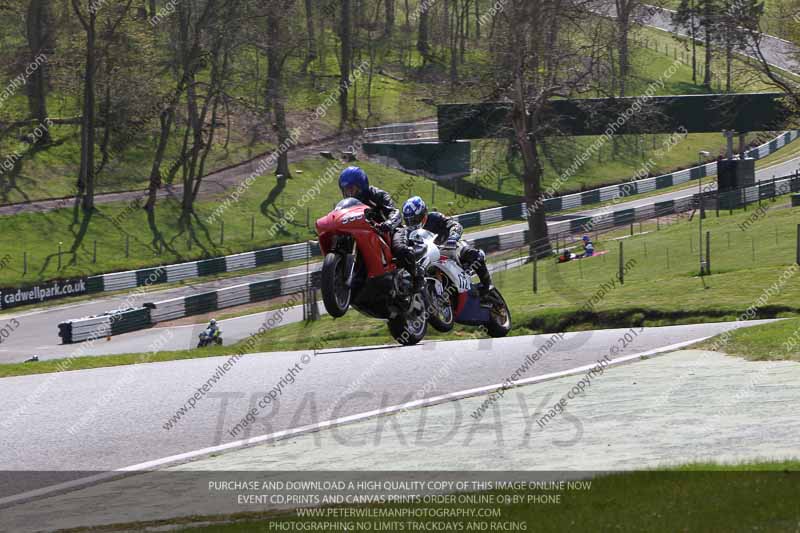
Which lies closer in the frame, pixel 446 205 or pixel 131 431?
pixel 131 431

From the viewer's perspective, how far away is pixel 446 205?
200 ft

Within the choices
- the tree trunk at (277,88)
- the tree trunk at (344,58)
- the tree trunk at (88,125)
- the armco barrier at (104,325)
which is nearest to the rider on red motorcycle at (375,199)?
the armco barrier at (104,325)

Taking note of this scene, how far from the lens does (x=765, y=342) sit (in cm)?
1845

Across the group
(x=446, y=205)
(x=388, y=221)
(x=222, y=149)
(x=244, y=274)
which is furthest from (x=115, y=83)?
(x=388, y=221)

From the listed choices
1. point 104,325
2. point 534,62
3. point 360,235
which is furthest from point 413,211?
point 104,325

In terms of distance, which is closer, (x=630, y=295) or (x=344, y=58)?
(x=630, y=295)

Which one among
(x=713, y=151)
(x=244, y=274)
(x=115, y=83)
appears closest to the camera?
(x=244, y=274)

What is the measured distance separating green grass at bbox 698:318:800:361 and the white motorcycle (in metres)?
5.36

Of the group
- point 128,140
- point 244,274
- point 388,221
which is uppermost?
point 128,140

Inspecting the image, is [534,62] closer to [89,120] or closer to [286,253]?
[286,253]

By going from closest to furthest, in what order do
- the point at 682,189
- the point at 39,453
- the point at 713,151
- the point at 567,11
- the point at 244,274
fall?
the point at 39,453
the point at 567,11
the point at 244,274
the point at 682,189
the point at 713,151

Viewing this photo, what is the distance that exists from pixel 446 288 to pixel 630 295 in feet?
50.4

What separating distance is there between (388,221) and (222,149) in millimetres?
55392

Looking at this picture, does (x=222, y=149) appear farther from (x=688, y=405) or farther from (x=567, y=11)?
(x=688, y=405)
